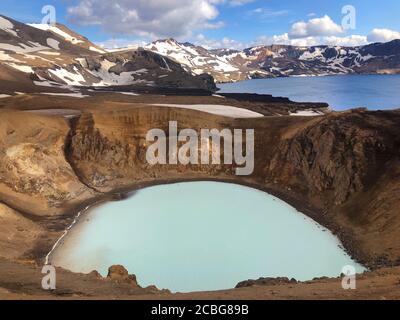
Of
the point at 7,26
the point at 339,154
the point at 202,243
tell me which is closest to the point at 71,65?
the point at 7,26

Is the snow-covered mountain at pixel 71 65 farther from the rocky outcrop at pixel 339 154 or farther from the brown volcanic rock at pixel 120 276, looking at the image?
the brown volcanic rock at pixel 120 276

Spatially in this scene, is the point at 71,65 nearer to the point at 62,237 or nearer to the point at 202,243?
the point at 62,237

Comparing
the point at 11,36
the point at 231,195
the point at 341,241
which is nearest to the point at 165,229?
the point at 231,195

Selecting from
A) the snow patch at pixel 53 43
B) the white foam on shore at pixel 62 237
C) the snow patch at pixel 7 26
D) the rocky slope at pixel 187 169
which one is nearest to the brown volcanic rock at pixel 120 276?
the rocky slope at pixel 187 169

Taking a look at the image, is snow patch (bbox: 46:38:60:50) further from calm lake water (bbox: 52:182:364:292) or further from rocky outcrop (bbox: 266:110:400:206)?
calm lake water (bbox: 52:182:364:292)

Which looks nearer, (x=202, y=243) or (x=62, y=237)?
(x=202, y=243)
